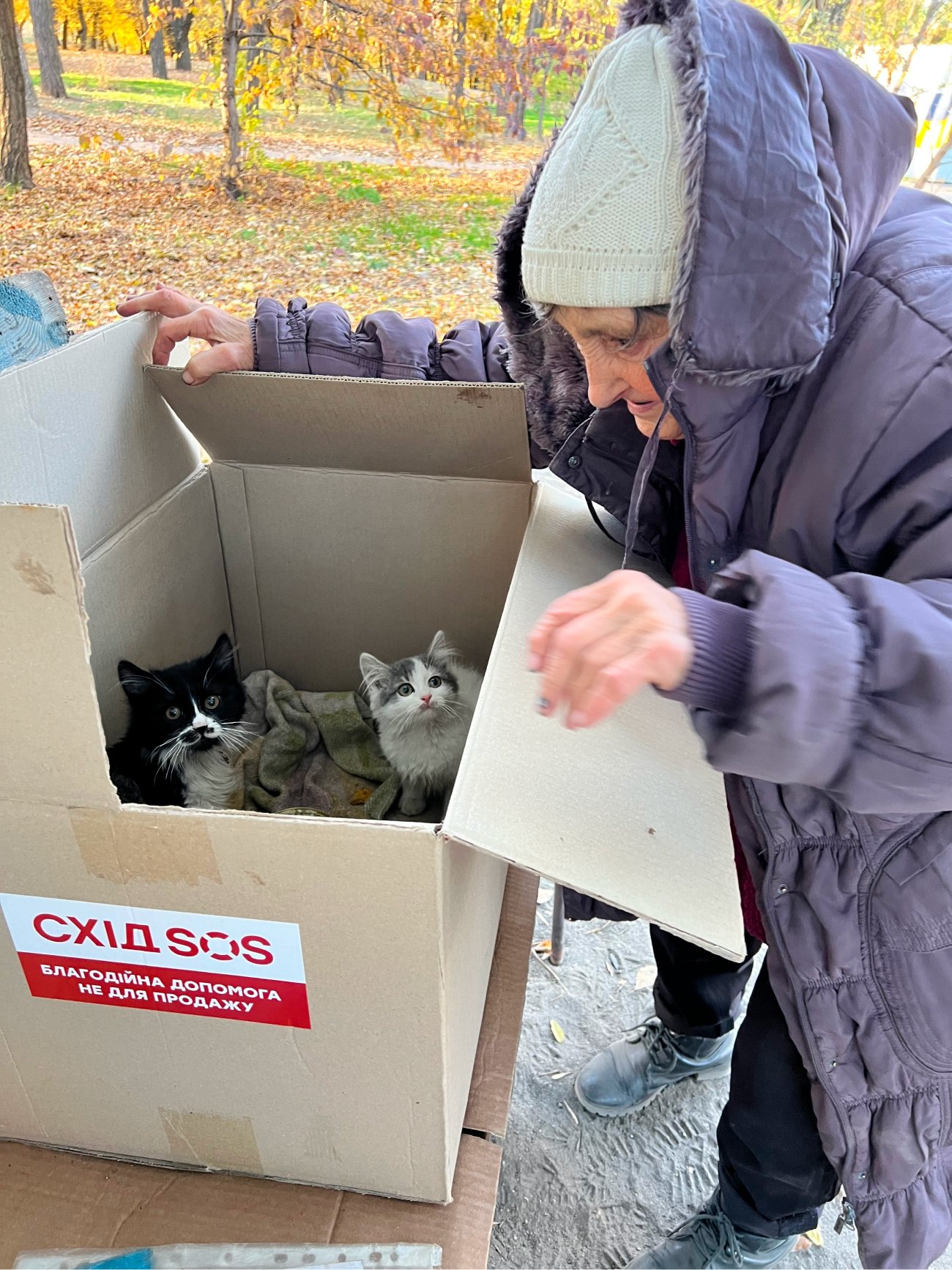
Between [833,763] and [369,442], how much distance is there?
2.92 feet

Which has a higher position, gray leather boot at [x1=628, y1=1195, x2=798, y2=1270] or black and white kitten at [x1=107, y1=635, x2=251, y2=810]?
black and white kitten at [x1=107, y1=635, x2=251, y2=810]

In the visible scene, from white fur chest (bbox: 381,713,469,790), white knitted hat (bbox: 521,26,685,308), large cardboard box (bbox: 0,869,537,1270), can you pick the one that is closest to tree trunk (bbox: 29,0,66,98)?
white fur chest (bbox: 381,713,469,790)

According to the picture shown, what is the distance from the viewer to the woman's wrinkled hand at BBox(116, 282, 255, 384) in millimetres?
1218

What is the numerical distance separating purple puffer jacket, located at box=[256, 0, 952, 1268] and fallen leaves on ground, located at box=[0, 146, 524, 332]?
1859 millimetres

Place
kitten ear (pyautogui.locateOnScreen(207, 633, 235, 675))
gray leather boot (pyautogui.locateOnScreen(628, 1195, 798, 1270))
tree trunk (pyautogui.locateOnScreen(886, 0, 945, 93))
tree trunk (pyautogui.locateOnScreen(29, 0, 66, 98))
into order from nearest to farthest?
gray leather boot (pyautogui.locateOnScreen(628, 1195, 798, 1270)) < kitten ear (pyautogui.locateOnScreen(207, 633, 235, 675)) < tree trunk (pyautogui.locateOnScreen(29, 0, 66, 98)) < tree trunk (pyautogui.locateOnScreen(886, 0, 945, 93))

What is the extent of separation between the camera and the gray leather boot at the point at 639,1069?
1.40 m

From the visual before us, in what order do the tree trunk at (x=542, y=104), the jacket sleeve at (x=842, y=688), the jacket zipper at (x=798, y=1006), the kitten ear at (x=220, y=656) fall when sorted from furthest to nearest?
the tree trunk at (x=542, y=104), the kitten ear at (x=220, y=656), the jacket zipper at (x=798, y=1006), the jacket sleeve at (x=842, y=688)

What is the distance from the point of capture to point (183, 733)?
1301mm

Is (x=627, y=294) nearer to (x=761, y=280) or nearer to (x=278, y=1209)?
(x=761, y=280)

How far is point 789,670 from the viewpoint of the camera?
526mm

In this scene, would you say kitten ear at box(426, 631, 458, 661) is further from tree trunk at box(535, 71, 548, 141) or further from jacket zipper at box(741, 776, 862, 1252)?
tree trunk at box(535, 71, 548, 141)

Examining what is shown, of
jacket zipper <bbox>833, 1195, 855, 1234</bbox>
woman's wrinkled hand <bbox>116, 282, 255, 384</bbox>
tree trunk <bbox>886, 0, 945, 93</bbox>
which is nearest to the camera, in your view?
jacket zipper <bbox>833, 1195, 855, 1234</bbox>

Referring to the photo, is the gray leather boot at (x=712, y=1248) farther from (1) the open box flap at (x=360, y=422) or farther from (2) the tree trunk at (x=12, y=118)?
(2) the tree trunk at (x=12, y=118)

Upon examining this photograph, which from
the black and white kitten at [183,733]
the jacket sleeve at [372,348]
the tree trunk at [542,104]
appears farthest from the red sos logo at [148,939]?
the tree trunk at [542,104]
